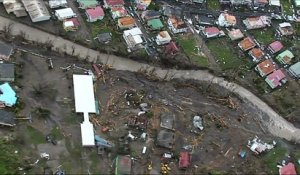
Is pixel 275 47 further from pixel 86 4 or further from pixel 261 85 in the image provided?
pixel 86 4

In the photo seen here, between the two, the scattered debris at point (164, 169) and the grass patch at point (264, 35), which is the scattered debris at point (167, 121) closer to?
the scattered debris at point (164, 169)

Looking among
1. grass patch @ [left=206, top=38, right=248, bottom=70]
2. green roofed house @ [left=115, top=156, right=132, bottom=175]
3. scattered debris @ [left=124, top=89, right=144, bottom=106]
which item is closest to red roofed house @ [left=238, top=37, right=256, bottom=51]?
grass patch @ [left=206, top=38, right=248, bottom=70]

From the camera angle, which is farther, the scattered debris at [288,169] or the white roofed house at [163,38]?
the white roofed house at [163,38]

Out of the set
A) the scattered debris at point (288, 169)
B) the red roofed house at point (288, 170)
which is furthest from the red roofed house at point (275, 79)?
the red roofed house at point (288, 170)

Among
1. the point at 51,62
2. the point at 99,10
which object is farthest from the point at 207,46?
the point at 51,62

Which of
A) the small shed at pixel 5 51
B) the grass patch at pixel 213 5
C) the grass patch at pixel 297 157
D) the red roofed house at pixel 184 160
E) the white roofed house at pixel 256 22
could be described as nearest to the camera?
the red roofed house at pixel 184 160

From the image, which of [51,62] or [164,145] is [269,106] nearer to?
[164,145]

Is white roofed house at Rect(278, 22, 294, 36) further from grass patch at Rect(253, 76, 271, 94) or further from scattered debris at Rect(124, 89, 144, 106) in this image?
scattered debris at Rect(124, 89, 144, 106)
